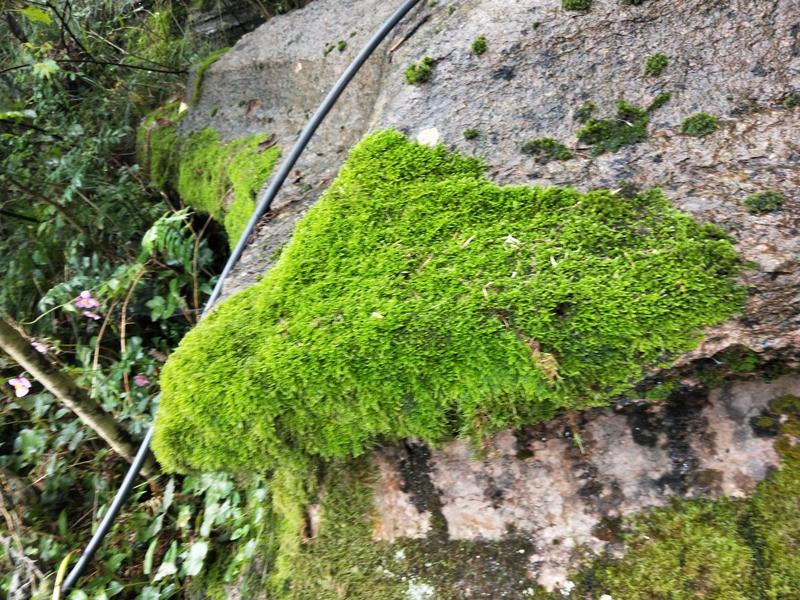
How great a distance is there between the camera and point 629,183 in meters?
1.58

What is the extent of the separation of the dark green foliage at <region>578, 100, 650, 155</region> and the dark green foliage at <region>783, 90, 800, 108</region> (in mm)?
361

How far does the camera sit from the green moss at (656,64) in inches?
68.4

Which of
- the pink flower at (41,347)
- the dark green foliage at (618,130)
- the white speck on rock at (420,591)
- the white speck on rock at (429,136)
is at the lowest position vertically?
the white speck on rock at (420,591)

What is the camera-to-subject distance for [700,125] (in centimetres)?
161

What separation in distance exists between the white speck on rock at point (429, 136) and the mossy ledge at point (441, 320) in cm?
13

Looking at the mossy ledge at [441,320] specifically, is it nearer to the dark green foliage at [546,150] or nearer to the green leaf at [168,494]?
the dark green foliage at [546,150]

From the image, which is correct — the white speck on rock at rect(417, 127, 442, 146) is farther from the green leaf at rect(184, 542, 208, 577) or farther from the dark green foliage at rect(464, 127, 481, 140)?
the green leaf at rect(184, 542, 208, 577)

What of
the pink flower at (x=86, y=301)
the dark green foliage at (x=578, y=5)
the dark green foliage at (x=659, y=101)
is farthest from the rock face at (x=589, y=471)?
the pink flower at (x=86, y=301)

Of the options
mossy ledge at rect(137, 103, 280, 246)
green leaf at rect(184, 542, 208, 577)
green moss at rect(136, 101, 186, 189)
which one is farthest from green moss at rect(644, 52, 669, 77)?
green moss at rect(136, 101, 186, 189)

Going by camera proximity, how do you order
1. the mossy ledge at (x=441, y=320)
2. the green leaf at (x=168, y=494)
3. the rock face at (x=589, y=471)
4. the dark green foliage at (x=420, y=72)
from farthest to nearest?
the green leaf at (x=168, y=494) → the dark green foliage at (x=420, y=72) → the rock face at (x=589, y=471) → the mossy ledge at (x=441, y=320)

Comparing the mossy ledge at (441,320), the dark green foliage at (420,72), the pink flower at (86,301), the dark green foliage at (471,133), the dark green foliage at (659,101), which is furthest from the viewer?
the pink flower at (86,301)

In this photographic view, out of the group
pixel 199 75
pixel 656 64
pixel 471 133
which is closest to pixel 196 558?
pixel 471 133

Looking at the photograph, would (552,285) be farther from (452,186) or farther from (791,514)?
(791,514)

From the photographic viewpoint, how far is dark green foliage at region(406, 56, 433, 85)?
2.05 metres
